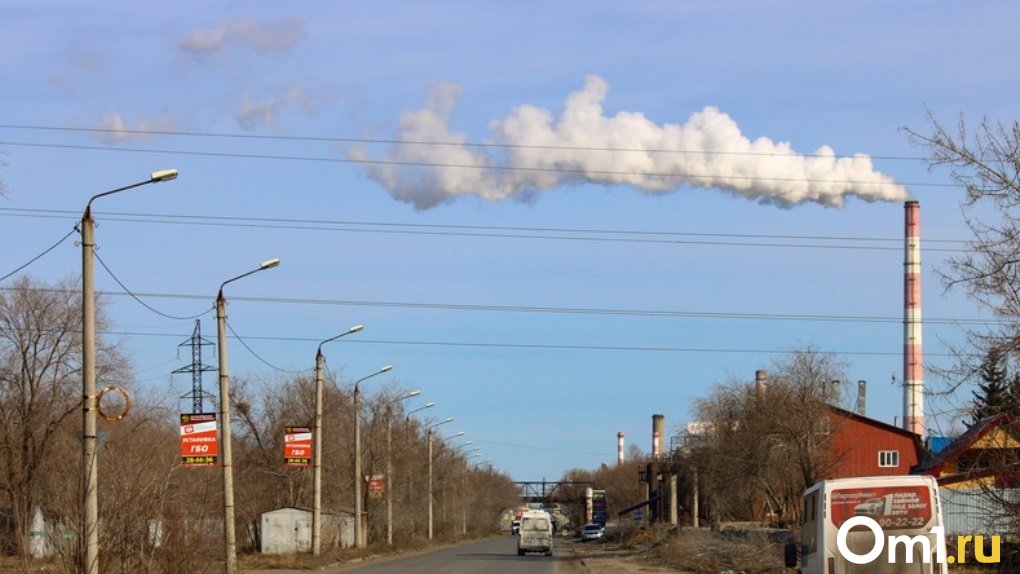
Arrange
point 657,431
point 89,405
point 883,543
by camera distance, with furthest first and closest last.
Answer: point 657,431 < point 89,405 < point 883,543

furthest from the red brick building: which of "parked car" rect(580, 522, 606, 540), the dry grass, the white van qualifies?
"parked car" rect(580, 522, 606, 540)

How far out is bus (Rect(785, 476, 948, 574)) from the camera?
18219 millimetres

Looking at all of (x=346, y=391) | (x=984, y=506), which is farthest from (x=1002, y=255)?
(x=346, y=391)

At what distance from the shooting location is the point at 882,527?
18.3 meters

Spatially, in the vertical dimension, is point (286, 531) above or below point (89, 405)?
below

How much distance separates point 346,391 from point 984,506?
62.7m

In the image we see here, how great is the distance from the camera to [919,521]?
18328mm

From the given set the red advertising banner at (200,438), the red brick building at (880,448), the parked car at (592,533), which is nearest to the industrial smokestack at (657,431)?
the parked car at (592,533)

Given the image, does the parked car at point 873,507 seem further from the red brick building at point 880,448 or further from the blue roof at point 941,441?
the red brick building at point 880,448

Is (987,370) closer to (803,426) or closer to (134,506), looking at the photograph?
(134,506)

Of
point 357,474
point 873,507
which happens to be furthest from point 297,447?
point 873,507

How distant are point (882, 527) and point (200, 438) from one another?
72.1 ft

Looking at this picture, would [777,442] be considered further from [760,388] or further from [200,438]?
[200,438]

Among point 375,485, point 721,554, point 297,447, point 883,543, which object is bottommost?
point 721,554
